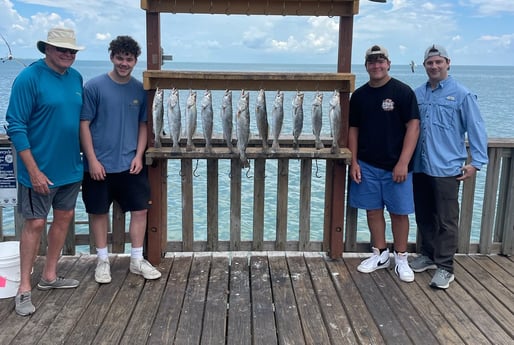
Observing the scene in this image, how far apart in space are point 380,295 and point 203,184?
7.89 meters

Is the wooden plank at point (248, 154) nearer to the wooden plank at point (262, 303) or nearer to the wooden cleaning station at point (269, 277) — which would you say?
the wooden cleaning station at point (269, 277)

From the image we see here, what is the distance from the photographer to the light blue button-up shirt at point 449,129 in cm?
353

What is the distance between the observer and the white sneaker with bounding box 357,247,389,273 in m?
3.88

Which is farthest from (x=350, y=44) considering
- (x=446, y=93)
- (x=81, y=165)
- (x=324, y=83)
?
(x=81, y=165)

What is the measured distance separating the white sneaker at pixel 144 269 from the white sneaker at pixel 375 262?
5.47ft

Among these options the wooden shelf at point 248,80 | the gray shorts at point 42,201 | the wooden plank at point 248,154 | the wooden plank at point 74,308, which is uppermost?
the wooden shelf at point 248,80

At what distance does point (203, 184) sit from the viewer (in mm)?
11016

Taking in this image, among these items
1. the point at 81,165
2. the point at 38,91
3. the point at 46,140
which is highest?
the point at 38,91

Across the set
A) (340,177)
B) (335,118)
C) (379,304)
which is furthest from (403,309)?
(335,118)

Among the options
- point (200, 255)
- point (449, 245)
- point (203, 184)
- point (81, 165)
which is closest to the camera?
point (81, 165)

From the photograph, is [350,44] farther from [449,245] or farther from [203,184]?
[203,184]

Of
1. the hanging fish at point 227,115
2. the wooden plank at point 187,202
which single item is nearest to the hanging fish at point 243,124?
the hanging fish at point 227,115

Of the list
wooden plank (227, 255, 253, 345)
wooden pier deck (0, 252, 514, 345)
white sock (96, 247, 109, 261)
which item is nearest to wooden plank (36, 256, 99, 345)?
wooden pier deck (0, 252, 514, 345)

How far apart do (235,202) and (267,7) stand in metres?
1.66
